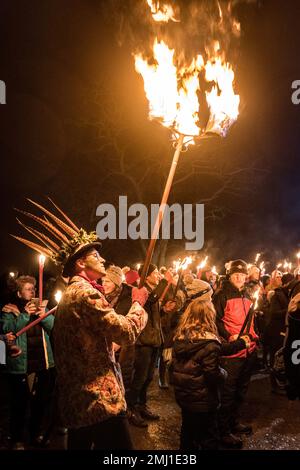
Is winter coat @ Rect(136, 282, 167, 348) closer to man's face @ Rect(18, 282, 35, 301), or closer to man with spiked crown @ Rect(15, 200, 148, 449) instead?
man's face @ Rect(18, 282, 35, 301)

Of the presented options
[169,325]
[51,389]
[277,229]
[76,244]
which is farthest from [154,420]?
[277,229]

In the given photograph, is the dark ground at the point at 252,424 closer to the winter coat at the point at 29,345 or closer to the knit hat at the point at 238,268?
the winter coat at the point at 29,345

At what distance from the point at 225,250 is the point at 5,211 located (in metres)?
17.7

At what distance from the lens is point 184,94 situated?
4.72 metres

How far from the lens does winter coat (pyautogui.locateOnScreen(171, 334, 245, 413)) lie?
4.24 meters

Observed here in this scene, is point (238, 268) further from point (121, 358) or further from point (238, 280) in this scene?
point (121, 358)

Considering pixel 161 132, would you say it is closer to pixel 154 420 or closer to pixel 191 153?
pixel 191 153

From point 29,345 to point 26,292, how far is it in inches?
27.7

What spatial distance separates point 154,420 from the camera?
6.27m

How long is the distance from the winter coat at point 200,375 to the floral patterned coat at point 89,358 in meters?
1.17

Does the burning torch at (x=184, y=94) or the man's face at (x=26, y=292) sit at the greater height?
the burning torch at (x=184, y=94)

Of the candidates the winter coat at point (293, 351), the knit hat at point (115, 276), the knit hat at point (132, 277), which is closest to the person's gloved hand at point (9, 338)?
the knit hat at point (115, 276)

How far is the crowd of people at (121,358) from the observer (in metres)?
3.24

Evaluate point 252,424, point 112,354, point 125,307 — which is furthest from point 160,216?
point 252,424
